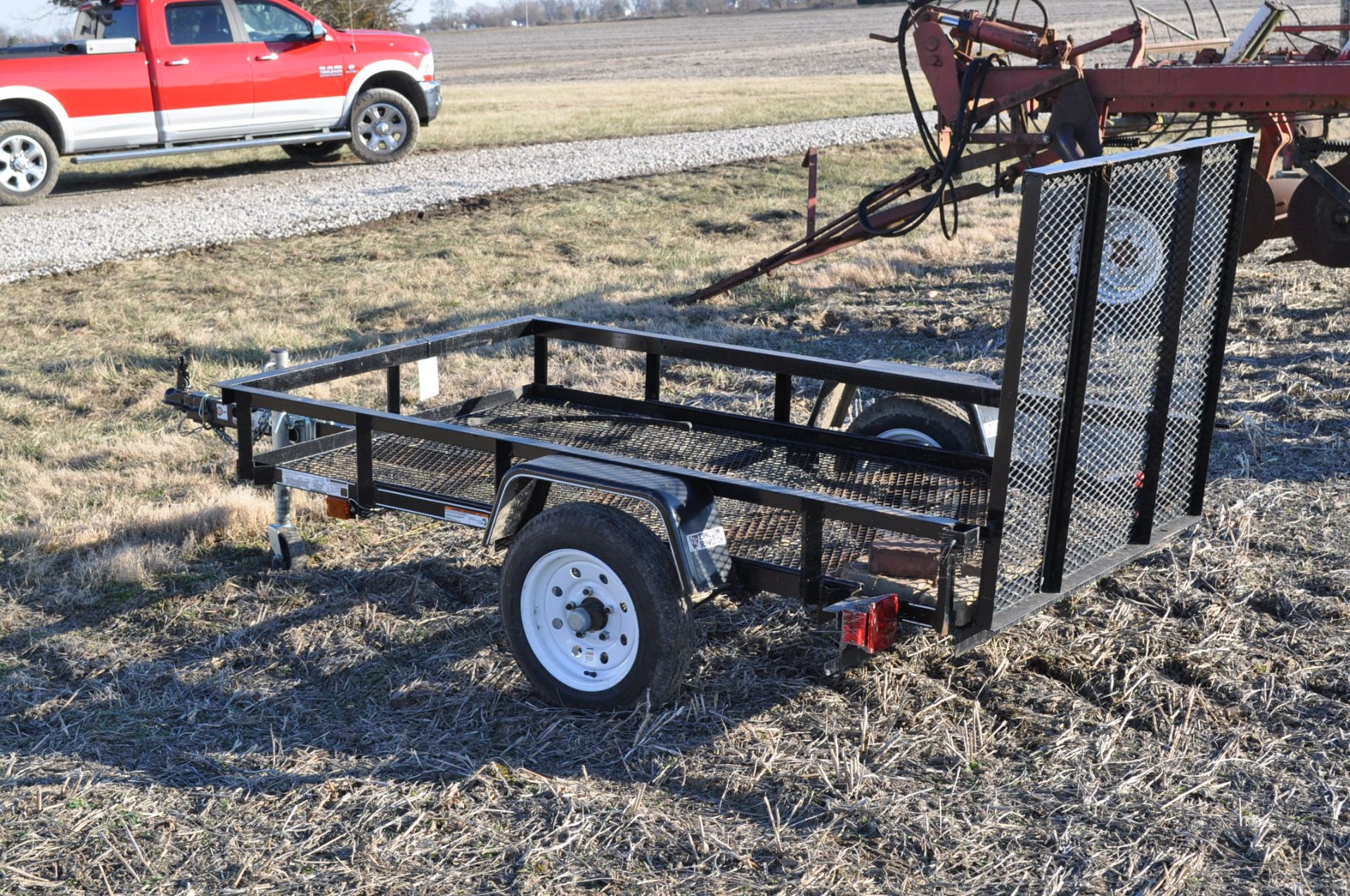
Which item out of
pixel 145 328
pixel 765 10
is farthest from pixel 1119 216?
pixel 765 10

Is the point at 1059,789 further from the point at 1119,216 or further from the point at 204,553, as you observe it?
the point at 204,553

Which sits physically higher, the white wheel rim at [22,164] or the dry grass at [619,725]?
the white wheel rim at [22,164]

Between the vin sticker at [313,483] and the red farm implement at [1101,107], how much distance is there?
5.39 m

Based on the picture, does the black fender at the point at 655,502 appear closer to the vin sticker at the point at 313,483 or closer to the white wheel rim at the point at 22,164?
the vin sticker at the point at 313,483

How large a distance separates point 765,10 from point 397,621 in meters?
101

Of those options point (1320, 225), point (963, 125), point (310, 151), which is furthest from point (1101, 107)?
point (310, 151)

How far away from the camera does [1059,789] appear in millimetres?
3836

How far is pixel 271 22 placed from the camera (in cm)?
1647

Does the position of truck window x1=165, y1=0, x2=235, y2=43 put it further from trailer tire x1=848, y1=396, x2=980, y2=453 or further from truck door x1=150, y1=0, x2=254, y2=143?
trailer tire x1=848, y1=396, x2=980, y2=453

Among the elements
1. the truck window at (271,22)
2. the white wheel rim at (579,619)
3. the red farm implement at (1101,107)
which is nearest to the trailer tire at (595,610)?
the white wheel rim at (579,619)

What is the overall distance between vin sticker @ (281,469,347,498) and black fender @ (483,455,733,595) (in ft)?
2.51

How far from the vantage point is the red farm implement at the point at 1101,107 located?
8.86 meters

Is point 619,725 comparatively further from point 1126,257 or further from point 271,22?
point 271,22

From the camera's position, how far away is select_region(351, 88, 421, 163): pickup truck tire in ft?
57.0
